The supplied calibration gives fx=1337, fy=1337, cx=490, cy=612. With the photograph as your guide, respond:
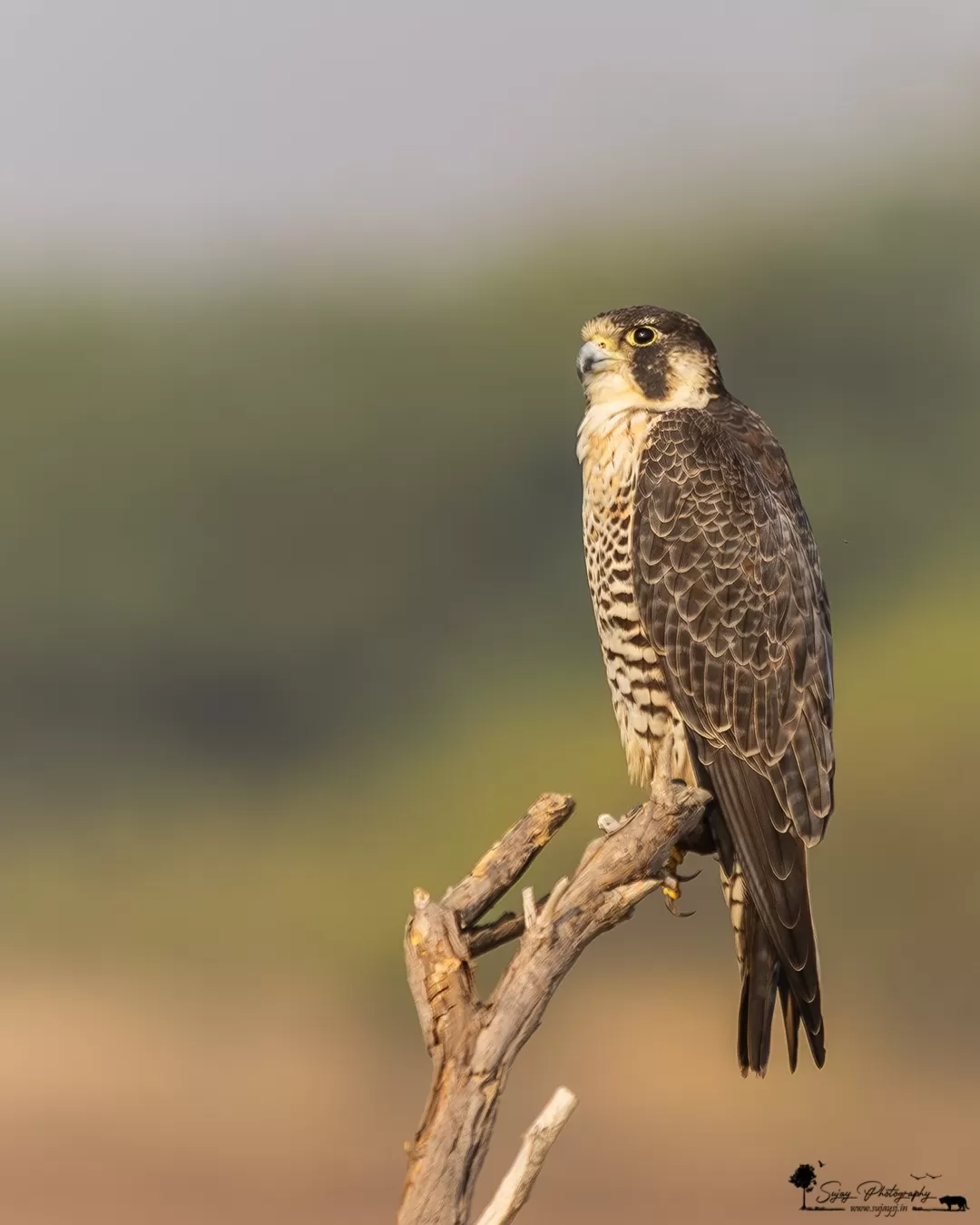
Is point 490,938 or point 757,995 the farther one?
point 757,995

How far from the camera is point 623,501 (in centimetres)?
337

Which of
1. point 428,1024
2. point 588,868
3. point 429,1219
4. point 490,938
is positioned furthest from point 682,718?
point 429,1219

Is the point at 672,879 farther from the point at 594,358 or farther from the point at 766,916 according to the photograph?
the point at 594,358

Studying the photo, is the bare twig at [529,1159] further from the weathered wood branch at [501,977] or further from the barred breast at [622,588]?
the barred breast at [622,588]

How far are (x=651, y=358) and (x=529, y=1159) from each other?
1.92 metres

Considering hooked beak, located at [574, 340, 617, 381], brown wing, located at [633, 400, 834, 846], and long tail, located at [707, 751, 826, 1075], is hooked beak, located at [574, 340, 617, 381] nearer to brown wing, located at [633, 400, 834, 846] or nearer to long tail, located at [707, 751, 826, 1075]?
brown wing, located at [633, 400, 834, 846]

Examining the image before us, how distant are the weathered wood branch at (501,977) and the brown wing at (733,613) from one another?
0.37 m

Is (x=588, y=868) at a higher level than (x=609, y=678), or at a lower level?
lower

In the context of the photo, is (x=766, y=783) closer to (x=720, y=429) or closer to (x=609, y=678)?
(x=609, y=678)

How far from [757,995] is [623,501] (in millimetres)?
1244

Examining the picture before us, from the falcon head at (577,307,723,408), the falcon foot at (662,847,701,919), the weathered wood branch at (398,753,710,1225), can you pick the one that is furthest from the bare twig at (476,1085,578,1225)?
the falcon head at (577,307,723,408)

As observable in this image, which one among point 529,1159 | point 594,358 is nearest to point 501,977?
point 529,1159

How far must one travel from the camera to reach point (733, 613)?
128 inches

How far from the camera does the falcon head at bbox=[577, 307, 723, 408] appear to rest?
339 cm
